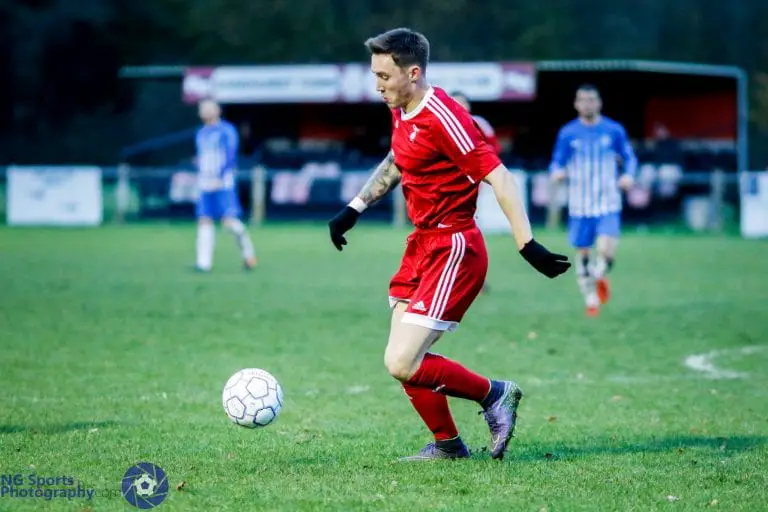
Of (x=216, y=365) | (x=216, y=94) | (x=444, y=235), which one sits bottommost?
(x=216, y=365)

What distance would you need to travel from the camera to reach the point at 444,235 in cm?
609

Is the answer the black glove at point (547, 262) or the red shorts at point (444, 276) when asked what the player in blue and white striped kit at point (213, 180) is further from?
the black glove at point (547, 262)

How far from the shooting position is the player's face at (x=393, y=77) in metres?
5.88

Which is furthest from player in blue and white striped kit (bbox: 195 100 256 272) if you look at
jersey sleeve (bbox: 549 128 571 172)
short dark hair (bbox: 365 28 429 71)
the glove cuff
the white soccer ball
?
the glove cuff

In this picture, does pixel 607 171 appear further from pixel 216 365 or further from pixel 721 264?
pixel 721 264

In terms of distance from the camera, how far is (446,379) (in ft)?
20.1

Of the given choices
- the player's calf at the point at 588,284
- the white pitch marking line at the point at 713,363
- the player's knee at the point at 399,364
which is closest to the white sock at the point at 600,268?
the player's calf at the point at 588,284

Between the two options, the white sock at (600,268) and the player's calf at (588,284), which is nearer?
the player's calf at (588,284)

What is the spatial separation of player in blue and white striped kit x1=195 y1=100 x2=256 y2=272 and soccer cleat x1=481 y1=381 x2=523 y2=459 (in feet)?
35.7

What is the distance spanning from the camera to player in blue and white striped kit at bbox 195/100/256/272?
668 inches

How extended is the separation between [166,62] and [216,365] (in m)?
43.1

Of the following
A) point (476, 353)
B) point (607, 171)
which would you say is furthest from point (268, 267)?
point (476, 353)

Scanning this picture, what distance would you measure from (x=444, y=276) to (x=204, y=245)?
1142 cm

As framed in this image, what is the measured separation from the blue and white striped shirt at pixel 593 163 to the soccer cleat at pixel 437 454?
6.86 metres
